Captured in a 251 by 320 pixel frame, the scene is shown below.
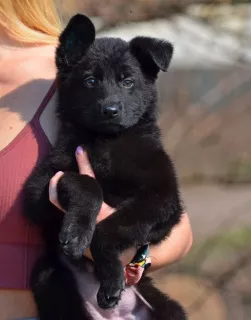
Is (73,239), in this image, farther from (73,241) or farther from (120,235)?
(120,235)

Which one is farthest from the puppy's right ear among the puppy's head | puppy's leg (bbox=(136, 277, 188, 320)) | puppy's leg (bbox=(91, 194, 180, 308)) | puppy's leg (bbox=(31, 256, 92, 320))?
puppy's leg (bbox=(136, 277, 188, 320))

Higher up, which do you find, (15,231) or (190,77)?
(15,231)

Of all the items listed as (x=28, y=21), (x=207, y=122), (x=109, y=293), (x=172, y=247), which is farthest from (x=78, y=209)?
(x=207, y=122)

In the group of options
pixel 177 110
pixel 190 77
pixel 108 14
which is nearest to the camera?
pixel 108 14

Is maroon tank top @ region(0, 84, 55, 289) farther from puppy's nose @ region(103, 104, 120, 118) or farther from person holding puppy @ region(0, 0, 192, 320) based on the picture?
puppy's nose @ region(103, 104, 120, 118)

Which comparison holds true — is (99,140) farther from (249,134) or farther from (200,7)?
(249,134)

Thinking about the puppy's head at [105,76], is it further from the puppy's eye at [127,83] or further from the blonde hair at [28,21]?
the blonde hair at [28,21]

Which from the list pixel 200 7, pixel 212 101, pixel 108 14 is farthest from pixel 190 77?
pixel 108 14
